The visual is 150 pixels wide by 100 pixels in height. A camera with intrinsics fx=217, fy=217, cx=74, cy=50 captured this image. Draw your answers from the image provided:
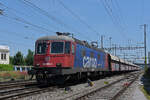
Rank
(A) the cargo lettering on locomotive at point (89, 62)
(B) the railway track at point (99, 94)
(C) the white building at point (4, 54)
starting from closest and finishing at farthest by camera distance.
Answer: (B) the railway track at point (99, 94)
(A) the cargo lettering on locomotive at point (89, 62)
(C) the white building at point (4, 54)

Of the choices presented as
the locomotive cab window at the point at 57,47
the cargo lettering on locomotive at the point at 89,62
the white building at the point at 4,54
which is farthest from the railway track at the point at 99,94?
the white building at the point at 4,54

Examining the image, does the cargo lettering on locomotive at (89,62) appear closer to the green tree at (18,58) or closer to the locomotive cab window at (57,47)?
the locomotive cab window at (57,47)

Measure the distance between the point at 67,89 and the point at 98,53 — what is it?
1003 cm

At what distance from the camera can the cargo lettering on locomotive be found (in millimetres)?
17281

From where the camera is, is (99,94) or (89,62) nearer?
(99,94)

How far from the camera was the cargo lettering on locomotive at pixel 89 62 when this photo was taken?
17.3 meters

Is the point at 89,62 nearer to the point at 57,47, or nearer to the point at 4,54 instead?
the point at 57,47

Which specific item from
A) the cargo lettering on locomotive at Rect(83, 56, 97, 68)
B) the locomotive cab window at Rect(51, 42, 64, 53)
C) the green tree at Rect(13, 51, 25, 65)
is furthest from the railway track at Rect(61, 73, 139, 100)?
the green tree at Rect(13, 51, 25, 65)

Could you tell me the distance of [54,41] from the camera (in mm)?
14602

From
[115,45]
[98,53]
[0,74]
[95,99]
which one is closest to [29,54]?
[115,45]

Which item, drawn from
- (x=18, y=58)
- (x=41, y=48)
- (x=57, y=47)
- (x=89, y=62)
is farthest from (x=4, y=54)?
(x=57, y=47)

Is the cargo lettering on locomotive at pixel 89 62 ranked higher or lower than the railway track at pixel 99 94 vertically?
higher

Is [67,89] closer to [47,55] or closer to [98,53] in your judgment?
[47,55]

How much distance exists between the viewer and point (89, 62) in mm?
18422
